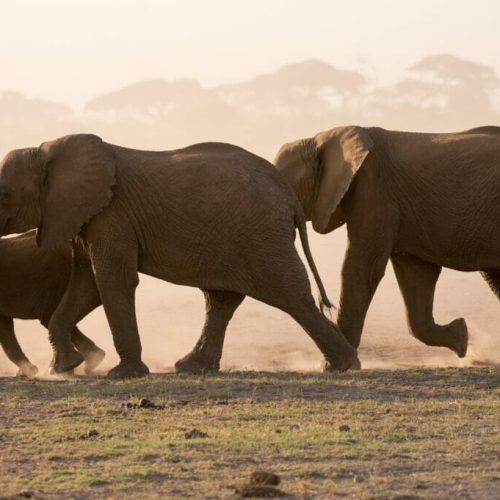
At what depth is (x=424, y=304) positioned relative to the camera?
48.1 ft

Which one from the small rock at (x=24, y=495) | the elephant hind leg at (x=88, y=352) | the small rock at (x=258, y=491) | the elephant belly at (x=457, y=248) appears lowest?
the small rock at (x=24, y=495)

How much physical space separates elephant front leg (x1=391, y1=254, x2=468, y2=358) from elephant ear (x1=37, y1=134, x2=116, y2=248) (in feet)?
9.62

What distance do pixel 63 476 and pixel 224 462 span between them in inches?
34.0

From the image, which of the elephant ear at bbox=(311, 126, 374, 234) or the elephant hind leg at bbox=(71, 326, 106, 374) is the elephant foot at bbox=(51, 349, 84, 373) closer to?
the elephant hind leg at bbox=(71, 326, 106, 374)

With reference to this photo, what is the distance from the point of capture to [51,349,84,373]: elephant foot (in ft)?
44.1

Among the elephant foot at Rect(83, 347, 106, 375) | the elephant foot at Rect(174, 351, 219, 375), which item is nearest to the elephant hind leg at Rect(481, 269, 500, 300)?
the elephant foot at Rect(174, 351, 219, 375)

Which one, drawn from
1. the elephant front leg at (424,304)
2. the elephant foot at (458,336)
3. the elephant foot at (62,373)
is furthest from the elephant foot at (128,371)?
the elephant foot at (458,336)

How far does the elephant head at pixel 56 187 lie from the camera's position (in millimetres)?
13039

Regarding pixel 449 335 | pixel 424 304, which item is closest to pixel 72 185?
pixel 424 304

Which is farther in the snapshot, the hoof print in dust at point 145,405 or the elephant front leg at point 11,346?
the elephant front leg at point 11,346

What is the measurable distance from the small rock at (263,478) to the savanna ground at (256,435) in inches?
1.9

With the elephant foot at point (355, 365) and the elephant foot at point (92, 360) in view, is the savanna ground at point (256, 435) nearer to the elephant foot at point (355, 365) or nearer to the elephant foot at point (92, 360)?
the elephant foot at point (355, 365)

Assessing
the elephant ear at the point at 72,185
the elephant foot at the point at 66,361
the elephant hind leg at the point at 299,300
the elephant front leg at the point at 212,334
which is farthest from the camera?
the elephant front leg at the point at 212,334

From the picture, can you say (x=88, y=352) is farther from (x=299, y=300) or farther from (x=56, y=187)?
(x=299, y=300)
